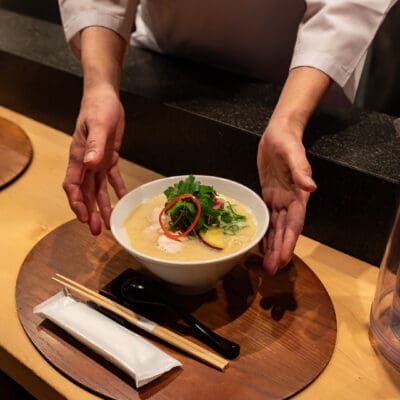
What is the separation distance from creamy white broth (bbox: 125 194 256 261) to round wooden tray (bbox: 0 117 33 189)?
0.49 metres

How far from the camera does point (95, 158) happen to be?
3.23 feet

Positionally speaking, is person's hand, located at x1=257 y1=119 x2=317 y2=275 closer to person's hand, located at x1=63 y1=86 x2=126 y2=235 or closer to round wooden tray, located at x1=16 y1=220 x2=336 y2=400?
round wooden tray, located at x1=16 y1=220 x2=336 y2=400

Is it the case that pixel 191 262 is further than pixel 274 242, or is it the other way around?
pixel 274 242

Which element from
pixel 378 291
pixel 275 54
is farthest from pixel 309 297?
pixel 275 54

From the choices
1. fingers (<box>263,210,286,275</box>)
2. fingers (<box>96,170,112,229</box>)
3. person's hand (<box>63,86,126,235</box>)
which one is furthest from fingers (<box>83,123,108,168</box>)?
fingers (<box>263,210,286,275</box>)

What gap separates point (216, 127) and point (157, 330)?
0.54 meters

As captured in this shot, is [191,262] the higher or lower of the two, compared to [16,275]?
higher

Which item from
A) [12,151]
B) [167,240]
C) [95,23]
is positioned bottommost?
[12,151]

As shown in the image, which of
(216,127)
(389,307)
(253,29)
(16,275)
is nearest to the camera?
(389,307)

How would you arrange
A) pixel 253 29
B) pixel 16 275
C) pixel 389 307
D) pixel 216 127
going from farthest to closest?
pixel 253 29 < pixel 216 127 < pixel 16 275 < pixel 389 307

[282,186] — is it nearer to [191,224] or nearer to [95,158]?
[191,224]

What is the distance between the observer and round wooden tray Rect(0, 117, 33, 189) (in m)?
1.37

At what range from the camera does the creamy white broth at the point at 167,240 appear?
0.92m

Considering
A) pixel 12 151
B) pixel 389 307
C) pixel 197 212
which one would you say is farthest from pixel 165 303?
pixel 12 151
